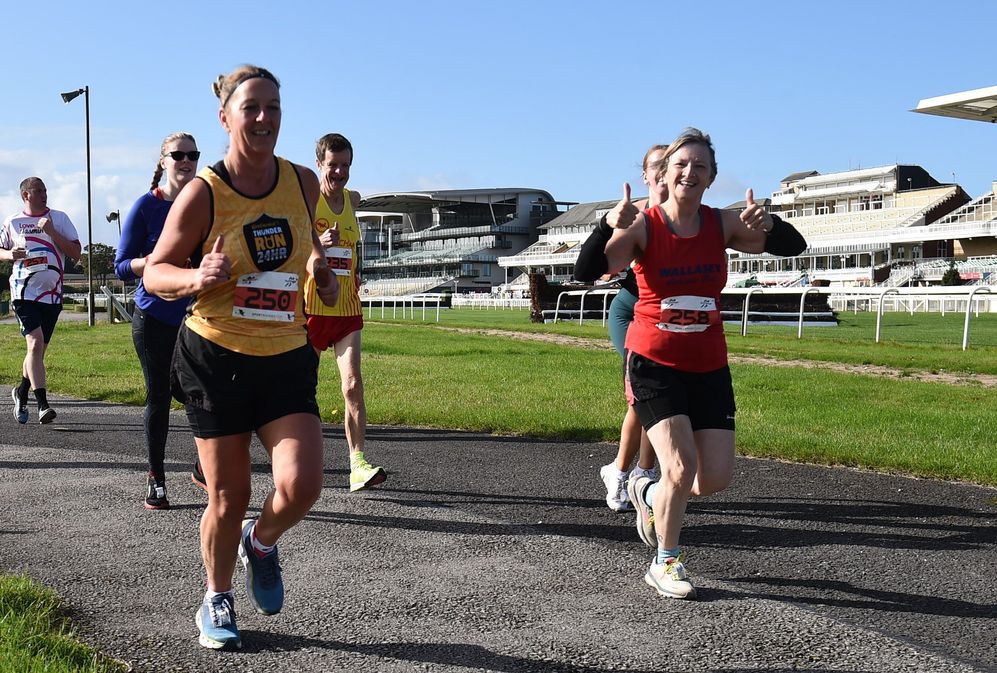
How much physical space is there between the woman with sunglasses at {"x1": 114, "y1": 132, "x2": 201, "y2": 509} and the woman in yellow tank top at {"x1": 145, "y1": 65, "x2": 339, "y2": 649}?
2.20 metres

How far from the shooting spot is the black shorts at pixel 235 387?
359 centimetres

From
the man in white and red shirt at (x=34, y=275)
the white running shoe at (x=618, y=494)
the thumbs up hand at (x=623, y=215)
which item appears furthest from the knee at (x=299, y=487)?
the man in white and red shirt at (x=34, y=275)

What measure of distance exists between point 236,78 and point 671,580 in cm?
252

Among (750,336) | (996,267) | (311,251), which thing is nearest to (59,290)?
(311,251)

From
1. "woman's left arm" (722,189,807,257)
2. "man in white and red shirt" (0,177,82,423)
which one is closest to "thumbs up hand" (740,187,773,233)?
"woman's left arm" (722,189,807,257)

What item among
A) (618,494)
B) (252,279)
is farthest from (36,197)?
(252,279)

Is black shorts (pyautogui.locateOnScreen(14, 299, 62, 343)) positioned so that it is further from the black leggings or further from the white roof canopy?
the white roof canopy

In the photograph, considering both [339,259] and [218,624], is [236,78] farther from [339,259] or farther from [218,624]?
[339,259]

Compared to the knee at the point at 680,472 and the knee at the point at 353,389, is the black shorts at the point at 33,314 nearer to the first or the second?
the knee at the point at 353,389

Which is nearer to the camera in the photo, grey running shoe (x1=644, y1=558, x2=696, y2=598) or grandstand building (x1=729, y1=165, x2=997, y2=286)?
grey running shoe (x1=644, y1=558, x2=696, y2=598)

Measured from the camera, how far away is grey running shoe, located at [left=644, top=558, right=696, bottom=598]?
4164 millimetres

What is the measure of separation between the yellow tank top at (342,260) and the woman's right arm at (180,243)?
2884 mm

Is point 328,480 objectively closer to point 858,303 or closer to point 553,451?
point 553,451

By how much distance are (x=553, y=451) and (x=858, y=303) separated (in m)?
44.5
